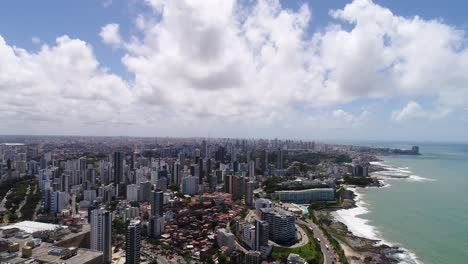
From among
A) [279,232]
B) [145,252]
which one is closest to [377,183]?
[279,232]

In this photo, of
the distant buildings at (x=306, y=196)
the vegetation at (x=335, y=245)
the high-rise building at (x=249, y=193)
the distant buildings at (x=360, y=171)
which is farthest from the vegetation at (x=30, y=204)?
the distant buildings at (x=360, y=171)

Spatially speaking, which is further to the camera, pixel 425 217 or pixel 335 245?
pixel 425 217

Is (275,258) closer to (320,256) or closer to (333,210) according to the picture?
(320,256)

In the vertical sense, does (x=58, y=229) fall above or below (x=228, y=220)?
above

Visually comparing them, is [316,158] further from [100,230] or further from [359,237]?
[100,230]

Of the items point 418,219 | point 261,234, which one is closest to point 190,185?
point 261,234

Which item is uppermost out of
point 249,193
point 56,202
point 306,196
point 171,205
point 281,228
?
point 249,193

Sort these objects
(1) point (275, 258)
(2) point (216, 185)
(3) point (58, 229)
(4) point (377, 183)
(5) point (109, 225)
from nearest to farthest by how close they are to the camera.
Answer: (3) point (58, 229)
(5) point (109, 225)
(1) point (275, 258)
(2) point (216, 185)
(4) point (377, 183)
